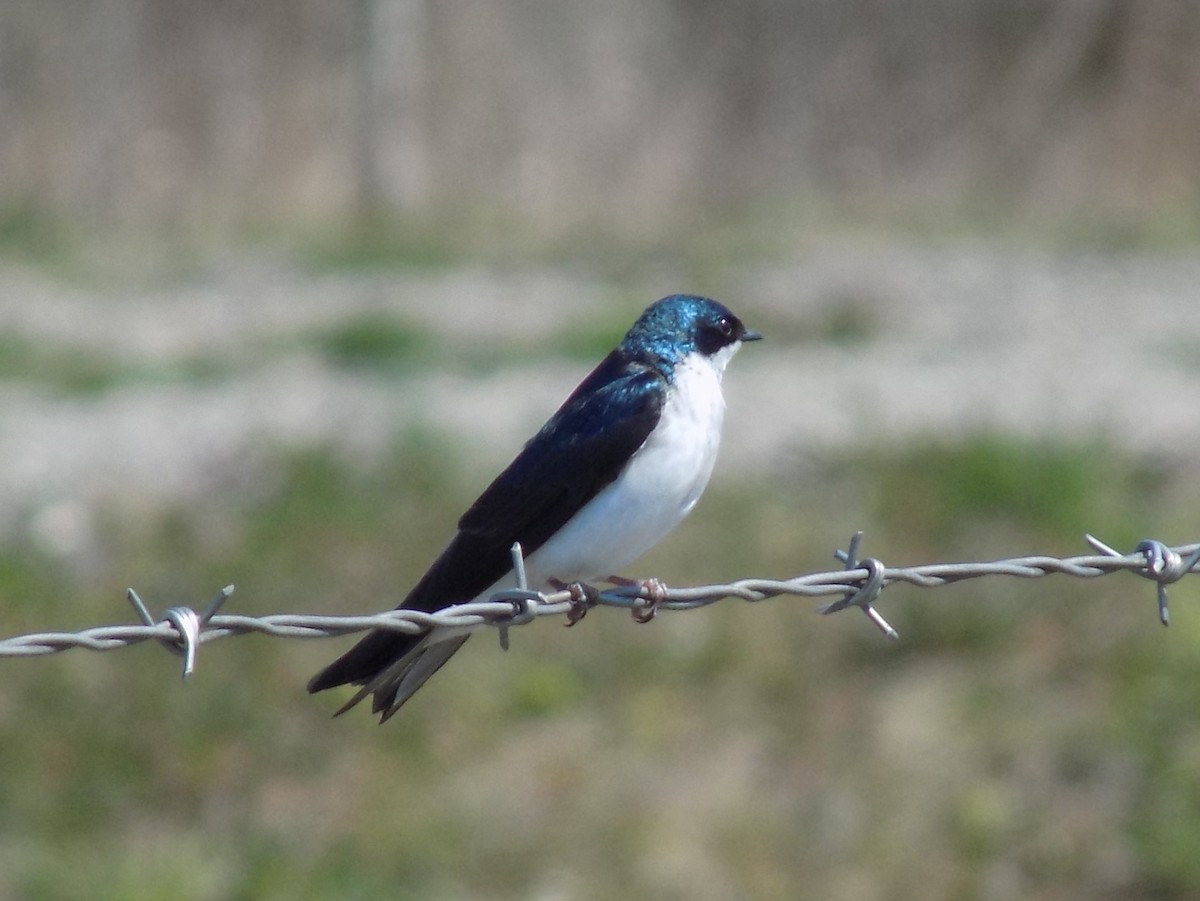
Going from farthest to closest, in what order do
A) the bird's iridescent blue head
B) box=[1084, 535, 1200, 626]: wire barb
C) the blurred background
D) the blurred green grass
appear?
the blurred background < the blurred green grass < the bird's iridescent blue head < box=[1084, 535, 1200, 626]: wire barb

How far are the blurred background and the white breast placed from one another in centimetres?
190

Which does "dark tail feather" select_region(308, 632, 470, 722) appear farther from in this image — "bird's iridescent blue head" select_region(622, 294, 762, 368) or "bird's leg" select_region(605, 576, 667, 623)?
"bird's iridescent blue head" select_region(622, 294, 762, 368)

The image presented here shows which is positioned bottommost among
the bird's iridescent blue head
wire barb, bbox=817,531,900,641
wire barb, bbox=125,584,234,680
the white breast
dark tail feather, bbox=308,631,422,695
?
wire barb, bbox=125,584,234,680

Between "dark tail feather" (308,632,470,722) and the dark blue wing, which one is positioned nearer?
"dark tail feather" (308,632,470,722)

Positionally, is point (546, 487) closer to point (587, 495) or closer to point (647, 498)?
point (587, 495)

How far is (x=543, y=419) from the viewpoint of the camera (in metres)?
7.63

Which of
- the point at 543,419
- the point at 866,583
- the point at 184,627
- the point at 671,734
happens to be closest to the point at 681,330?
the point at 866,583

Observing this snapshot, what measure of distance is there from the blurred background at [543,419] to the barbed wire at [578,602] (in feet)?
6.64

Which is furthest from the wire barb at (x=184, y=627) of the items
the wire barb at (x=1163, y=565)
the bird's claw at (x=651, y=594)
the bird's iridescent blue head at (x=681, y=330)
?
the wire barb at (x=1163, y=565)

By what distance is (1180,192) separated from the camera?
1293cm

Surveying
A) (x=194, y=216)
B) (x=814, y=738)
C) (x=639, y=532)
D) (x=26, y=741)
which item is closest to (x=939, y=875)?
(x=814, y=738)

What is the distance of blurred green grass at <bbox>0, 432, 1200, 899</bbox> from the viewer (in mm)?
4812

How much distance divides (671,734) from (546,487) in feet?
8.01

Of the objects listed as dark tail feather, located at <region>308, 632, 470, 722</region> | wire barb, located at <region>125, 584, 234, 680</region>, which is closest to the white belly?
dark tail feather, located at <region>308, 632, 470, 722</region>
